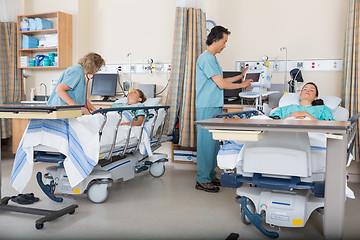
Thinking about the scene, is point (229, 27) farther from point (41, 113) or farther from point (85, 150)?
point (41, 113)

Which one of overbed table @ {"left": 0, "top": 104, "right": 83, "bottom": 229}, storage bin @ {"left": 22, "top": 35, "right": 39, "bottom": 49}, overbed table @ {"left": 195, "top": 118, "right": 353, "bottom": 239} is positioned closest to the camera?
overbed table @ {"left": 195, "top": 118, "right": 353, "bottom": 239}

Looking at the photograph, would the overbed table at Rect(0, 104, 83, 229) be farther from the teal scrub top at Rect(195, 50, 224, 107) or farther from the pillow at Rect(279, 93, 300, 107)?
the pillow at Rect(279, 93, 300, 107)

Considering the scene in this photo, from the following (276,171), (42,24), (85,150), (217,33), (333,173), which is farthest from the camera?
(42,24)

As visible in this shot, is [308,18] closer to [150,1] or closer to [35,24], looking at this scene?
[150,1]

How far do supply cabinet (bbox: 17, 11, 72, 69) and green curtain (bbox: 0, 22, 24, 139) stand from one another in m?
0.09

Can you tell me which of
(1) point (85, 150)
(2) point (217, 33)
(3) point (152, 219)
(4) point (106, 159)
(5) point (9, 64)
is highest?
(2) point (217, 33)

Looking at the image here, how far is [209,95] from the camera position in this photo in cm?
333

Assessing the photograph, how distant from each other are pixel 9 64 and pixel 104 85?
1.67 meters

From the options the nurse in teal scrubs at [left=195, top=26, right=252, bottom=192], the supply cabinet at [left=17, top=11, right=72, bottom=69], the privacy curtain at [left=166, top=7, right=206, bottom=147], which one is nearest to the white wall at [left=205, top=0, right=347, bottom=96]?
the privacy curtain at [left=166, top=7, right=206, bottom=147]

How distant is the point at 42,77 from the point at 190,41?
279 centimetres

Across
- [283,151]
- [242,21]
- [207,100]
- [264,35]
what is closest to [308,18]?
[264,35]

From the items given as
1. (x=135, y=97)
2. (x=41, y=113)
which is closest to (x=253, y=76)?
(x=135, y=97)

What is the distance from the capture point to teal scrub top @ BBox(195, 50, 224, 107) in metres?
3.29

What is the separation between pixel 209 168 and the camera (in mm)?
3328
